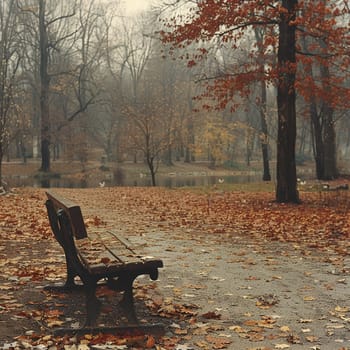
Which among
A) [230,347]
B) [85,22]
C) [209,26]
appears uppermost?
[85,22]

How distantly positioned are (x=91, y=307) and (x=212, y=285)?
2042mm

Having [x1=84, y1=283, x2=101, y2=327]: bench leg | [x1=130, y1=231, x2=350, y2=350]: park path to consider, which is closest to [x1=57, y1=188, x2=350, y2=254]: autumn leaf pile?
[x1=130, y1=231, x2=350, y2=350]: park path

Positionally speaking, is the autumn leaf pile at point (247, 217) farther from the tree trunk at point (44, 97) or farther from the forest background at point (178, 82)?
the tree trunk at point (44, 97)

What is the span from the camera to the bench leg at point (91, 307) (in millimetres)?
4719

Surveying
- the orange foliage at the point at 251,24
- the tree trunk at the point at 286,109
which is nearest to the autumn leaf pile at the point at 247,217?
the tree trunk at the point at 286,109

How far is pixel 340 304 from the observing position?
223 inches

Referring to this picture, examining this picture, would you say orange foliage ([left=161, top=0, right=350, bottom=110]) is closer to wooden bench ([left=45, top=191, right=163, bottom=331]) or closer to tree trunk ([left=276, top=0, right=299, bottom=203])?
tree trunk ([left=276, top=0, right=299, bottom=203])

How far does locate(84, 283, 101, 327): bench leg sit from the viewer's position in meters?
4.72

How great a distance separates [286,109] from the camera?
1608cm

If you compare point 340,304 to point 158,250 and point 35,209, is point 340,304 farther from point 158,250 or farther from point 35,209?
point 35,209

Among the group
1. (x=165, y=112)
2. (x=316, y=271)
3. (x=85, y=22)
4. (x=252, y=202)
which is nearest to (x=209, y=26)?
(x=252, y=202)

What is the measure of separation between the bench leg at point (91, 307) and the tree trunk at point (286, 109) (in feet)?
38.7

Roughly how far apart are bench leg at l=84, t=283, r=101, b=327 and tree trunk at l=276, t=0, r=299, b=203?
11782 mm

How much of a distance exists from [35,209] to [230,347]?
1181 cm
